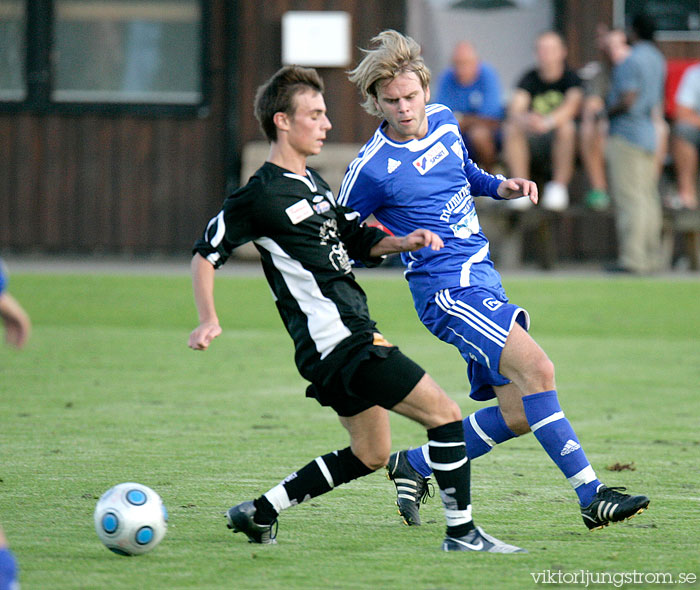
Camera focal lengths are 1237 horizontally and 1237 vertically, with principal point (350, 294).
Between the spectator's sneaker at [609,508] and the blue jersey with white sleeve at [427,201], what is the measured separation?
0.91m

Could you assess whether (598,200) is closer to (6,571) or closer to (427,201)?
(427,201)

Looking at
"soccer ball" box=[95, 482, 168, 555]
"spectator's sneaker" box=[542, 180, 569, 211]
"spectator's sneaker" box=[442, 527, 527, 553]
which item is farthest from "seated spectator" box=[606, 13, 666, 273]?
"soccer ball" box=[95, 482, 168, 555]

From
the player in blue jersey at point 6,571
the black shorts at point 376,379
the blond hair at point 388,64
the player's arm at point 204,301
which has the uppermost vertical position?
the blond hair at point 388,64

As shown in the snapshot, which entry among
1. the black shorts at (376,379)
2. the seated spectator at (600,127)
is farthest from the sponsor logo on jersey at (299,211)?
the seated spectator at (600,127)

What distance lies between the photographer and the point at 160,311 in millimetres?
11867

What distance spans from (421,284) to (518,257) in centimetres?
1038

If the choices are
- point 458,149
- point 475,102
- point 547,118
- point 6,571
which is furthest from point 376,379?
point 475,102

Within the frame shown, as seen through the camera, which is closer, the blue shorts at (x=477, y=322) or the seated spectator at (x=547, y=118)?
the blue shorts at (x=477, y=322)

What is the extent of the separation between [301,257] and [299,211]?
160 mm

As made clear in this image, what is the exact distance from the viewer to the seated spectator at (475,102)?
14.0m

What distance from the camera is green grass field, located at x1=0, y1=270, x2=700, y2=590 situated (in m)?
3.98

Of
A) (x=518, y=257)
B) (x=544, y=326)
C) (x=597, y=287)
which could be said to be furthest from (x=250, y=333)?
(x=518, y=257)

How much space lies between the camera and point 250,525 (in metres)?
4.26

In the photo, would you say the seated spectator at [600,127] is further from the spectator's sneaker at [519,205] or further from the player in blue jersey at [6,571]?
the player in blue jersey at [6,571]
